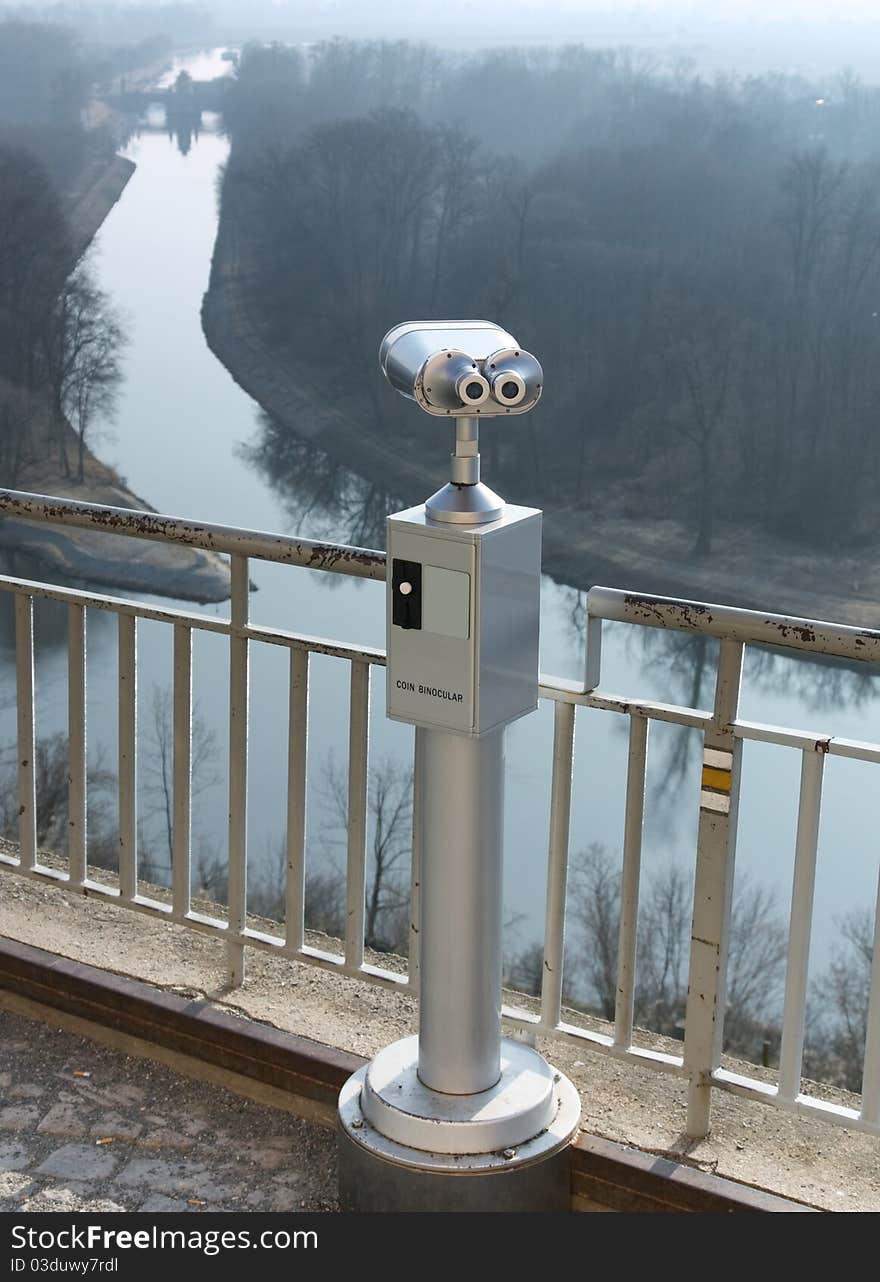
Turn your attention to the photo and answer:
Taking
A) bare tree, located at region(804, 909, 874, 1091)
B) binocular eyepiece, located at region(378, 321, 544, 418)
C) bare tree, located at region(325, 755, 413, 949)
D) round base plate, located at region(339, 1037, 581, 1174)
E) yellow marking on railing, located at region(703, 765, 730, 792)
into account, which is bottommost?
bare tree, located at region(804, 909, 874, 1091)

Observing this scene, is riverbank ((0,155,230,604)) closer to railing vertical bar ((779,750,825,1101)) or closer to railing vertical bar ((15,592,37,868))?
railing vertical bar ((15,592,37,868))

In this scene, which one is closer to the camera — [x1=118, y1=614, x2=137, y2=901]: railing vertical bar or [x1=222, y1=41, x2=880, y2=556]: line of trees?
[x1=118, y1=614, x2=137, y2=901]: railing vertical bar

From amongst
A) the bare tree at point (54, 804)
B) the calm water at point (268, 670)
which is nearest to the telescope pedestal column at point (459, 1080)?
the calm water at point (268, 670)

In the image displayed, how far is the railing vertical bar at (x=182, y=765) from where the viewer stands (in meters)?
1.81

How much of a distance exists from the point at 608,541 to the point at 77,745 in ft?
72.4

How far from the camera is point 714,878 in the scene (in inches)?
57.7

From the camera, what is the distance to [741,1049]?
17.4 meters

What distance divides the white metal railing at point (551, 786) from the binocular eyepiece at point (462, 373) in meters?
0.31

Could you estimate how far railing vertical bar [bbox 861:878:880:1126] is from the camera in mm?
1418

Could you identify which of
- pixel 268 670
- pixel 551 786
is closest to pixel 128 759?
pixel 551 786

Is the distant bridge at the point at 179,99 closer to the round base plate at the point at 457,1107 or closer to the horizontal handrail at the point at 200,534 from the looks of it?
the horizontal handrail at the point at 200,534

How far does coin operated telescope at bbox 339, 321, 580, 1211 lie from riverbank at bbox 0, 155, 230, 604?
1682cm

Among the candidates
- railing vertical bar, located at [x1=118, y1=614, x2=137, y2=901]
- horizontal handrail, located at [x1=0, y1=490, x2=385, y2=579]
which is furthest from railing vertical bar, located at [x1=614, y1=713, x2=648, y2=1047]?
railing vertical bar, located at [x1=118, y1=614, x2=137, y2=901]

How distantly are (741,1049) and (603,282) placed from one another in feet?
48.1
